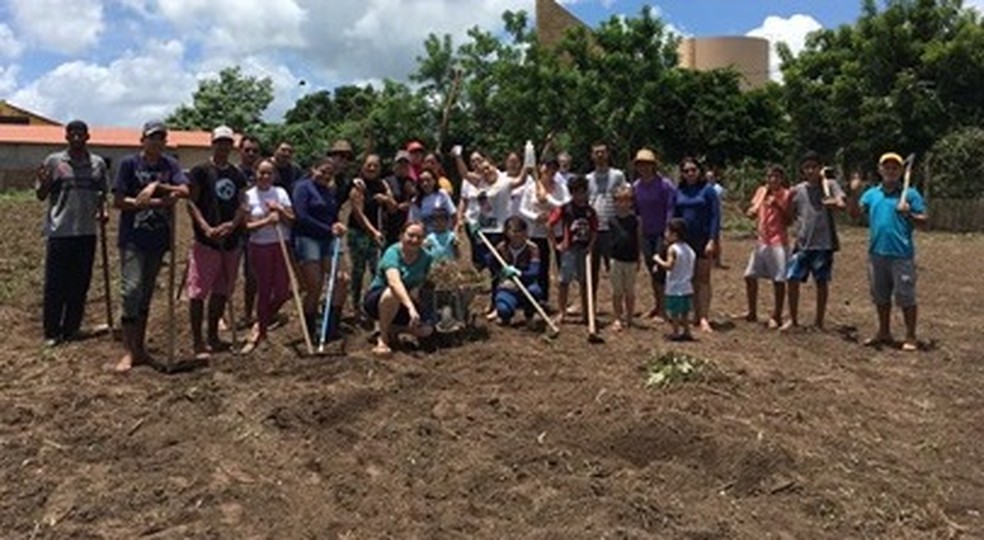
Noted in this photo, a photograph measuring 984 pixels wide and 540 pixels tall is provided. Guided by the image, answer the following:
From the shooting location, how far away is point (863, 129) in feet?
87.2

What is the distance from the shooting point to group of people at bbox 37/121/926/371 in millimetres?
7234

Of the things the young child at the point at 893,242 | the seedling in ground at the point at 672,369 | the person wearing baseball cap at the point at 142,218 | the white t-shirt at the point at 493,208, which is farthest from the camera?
the white t-shirt at the point at 493,208

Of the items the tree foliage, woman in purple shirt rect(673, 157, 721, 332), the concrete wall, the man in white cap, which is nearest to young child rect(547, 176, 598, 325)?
woman in purple shirt rect(673, 157, 721, 332)

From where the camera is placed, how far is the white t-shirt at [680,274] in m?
8.13

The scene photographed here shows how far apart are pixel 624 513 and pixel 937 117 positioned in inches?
988

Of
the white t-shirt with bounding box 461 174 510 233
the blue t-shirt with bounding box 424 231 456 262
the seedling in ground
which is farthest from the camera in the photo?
the white t-shirt with bounding box 461 174 510 233

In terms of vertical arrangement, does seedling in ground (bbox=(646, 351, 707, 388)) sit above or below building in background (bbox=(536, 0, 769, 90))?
below

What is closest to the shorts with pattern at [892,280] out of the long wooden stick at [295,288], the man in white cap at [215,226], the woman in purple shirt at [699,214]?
the woman in purple shirt at [699,214]

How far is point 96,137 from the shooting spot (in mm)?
54812

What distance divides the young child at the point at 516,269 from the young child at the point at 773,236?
6.96ft

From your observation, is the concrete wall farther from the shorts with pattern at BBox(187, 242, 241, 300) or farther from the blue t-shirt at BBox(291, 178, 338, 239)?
the shorts with pattern at BBox(187, 242, 241, 300)

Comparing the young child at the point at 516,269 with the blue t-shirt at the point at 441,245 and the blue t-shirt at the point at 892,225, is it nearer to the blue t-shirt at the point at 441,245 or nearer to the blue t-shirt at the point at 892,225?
the blue t-shirt at the point at 441,245

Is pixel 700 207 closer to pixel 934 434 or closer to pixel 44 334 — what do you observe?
pixel 934 434

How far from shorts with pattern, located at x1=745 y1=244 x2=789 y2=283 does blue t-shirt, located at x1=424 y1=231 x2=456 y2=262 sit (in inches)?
→ 114
